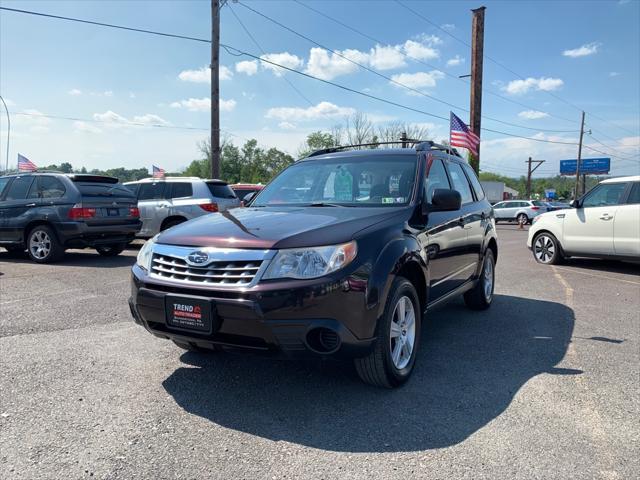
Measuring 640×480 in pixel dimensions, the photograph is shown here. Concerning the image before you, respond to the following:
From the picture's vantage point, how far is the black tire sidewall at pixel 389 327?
10.4 feet

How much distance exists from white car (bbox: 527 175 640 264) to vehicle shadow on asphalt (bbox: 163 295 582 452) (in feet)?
17.9

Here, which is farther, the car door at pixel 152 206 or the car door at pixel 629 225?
the car door at pixel 152 206

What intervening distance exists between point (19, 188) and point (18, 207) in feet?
1.50

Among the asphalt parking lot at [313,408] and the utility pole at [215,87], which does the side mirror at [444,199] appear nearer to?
the asphalt parking lot at [313,408]

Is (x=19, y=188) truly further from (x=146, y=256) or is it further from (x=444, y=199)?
(x=444, y=199)

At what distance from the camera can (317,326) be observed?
9.37 ft

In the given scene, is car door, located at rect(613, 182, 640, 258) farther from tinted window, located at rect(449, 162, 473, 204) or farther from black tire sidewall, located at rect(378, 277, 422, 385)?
black tire sidewall, located at rect(378, 277, 422, 385)

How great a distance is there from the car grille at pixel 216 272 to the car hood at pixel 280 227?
0.38 feet

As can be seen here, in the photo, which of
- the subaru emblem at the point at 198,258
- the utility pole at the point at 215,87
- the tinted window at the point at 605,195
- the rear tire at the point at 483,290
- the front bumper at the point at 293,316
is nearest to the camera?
the front bumper at the point at 293,316

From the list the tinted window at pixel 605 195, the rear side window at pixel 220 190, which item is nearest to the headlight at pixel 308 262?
the tinted window at pixel 605 195

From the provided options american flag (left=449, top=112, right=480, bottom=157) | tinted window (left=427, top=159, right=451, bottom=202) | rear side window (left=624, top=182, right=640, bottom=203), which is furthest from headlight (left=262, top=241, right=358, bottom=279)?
american flag (left=449, top=112, right=480, bottom=157)

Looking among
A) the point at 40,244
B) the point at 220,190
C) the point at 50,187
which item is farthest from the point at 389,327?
the point at 220,190

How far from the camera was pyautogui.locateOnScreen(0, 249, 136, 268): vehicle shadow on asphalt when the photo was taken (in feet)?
30.0

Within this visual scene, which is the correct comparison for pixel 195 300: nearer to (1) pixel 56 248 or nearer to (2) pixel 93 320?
(2) pixel 93 320
